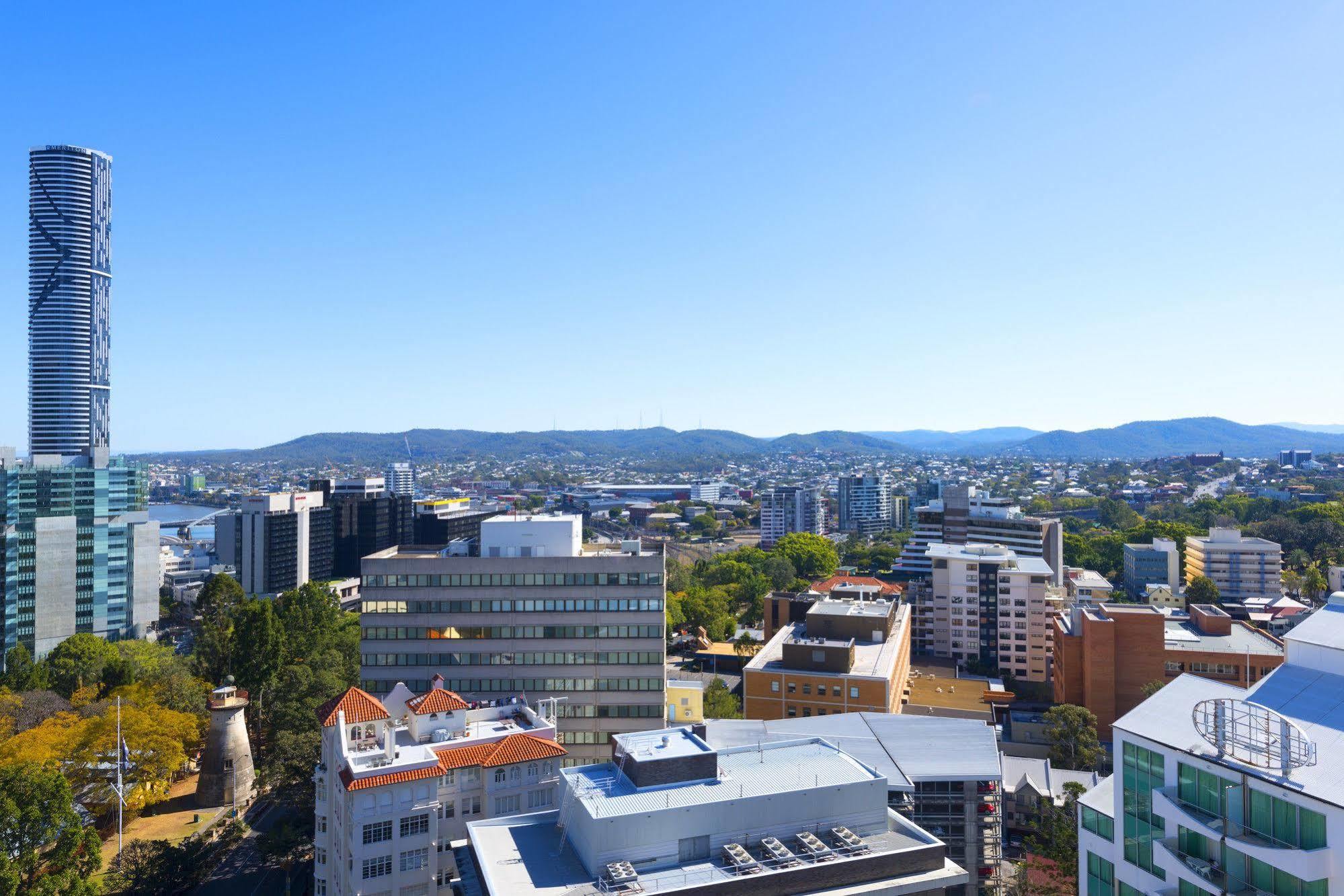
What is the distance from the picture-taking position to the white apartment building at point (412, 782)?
33.2 meters

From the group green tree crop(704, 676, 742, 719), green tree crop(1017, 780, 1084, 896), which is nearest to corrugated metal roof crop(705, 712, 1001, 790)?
green tree crop(1017, 780, 1084, 896)

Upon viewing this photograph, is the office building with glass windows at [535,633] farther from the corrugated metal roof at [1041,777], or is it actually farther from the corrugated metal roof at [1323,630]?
the corrugated metal roof at [1323,630]

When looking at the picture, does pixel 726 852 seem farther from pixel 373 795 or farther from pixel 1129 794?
pixel 373 795

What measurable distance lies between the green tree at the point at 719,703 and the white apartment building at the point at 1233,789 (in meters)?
39.5

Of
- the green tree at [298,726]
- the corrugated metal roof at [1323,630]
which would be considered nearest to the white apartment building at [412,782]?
the green tree at [298,726]

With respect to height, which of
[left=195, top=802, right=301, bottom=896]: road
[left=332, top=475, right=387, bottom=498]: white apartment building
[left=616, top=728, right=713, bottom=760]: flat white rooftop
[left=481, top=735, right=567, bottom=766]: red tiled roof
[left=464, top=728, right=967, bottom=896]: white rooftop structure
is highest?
[left=332, top=475, right=387, bottom=498]: white apartment building

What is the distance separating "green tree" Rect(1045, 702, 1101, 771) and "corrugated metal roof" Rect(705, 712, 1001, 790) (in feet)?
59.9

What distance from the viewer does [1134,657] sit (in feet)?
218

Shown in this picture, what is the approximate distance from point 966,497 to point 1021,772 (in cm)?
8062

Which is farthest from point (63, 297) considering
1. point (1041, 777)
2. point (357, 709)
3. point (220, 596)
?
point (1041, 777)

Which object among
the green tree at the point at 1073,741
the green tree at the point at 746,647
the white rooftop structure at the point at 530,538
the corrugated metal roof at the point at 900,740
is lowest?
the green tree at the point at 746,647

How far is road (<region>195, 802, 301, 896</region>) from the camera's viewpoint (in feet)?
140

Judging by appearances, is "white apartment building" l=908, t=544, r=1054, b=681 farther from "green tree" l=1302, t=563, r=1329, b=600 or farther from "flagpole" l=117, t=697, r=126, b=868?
"flagpole" l=117, t=697, r=126, b=868

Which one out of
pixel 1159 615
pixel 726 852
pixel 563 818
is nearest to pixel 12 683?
pixel 563 818
